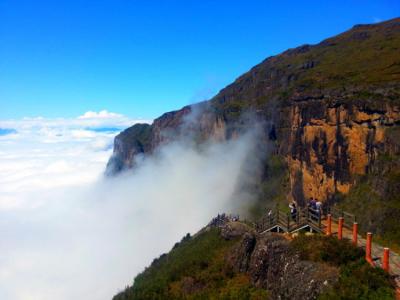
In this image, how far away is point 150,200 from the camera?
188375 millimetres

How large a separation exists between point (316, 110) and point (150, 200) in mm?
107255

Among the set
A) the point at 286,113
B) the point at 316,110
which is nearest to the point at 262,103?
the point at 286,113

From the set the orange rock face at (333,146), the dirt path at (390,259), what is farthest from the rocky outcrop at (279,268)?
the orange rock face at (333,146)

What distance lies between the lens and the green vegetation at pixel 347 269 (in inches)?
657

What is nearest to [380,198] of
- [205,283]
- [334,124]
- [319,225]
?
[334,124]

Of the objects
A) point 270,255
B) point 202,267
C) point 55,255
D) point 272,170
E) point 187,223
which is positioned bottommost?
point 55,255

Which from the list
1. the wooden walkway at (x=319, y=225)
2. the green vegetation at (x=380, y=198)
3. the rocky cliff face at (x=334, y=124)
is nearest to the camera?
the wooden walkway at (x=319, y=225)

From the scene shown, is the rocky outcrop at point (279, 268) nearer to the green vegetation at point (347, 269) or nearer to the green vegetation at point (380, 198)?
the green vegetation at point (347, 269)

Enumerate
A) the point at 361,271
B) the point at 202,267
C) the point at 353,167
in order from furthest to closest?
the point at 353,167 → the point at 202,267 → the point at 361,271

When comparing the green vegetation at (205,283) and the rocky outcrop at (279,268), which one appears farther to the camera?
the green vegetation at (205,283)

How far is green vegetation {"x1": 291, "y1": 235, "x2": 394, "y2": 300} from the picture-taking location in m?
16.7

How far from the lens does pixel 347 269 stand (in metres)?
18.7

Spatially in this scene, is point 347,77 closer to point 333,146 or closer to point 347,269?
point 333,146

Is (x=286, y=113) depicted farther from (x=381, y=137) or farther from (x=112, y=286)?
(x=112, y=286)
